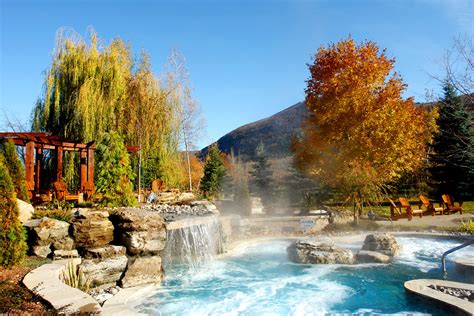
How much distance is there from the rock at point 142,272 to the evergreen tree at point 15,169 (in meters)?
3.34

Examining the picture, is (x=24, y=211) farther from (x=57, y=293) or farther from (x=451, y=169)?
(x=451, y=169)

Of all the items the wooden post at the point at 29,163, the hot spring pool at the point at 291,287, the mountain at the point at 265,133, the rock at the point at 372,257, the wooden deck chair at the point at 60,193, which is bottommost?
the hot spring pool at the point at 291,287

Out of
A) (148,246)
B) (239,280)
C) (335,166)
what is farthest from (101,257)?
(335,166)

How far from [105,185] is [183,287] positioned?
4.14 metres

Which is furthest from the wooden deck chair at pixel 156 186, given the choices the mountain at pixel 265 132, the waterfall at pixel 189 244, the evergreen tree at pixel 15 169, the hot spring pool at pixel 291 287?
the mountain at pixel 265 132

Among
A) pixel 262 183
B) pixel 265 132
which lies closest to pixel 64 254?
pixel 262 183

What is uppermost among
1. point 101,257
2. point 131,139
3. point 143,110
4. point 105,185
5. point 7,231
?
point 143,110

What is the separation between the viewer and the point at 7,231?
5.69m

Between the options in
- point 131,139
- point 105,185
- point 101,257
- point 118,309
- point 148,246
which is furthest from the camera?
point 131,139

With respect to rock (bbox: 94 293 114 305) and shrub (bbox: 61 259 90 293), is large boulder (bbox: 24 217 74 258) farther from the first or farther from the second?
rock (bbox: 94 293 114 305)

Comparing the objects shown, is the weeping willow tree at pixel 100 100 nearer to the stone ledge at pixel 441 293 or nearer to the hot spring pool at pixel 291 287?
the hot spring pool at pixel 291 287

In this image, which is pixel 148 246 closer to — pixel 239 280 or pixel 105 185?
pixel 239 280

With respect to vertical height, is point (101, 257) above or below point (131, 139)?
below

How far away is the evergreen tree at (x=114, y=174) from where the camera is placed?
9719mm
